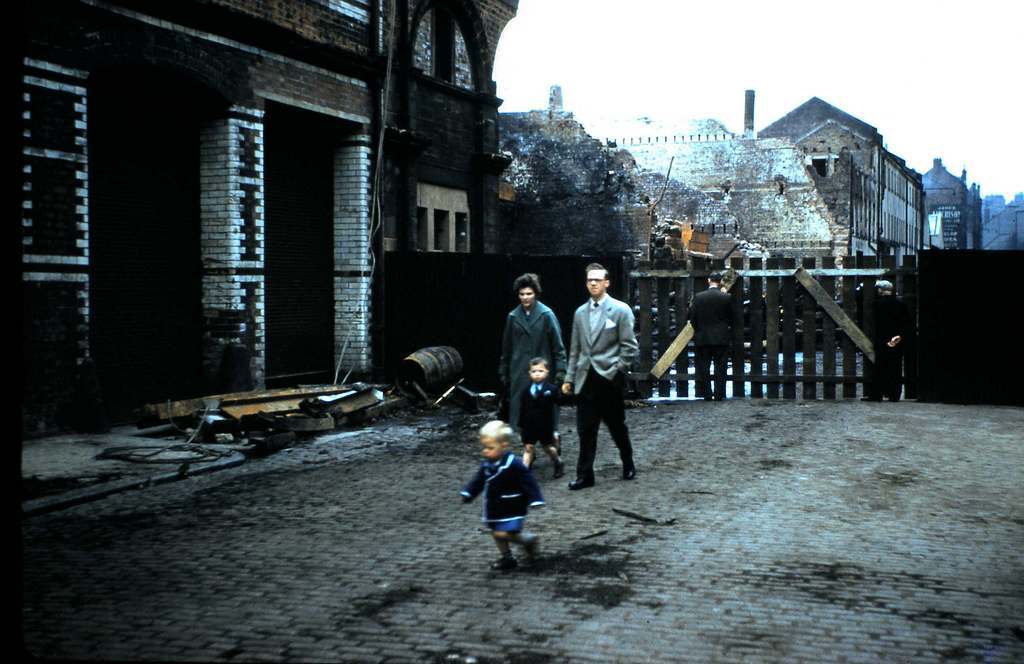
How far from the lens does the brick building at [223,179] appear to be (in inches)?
451

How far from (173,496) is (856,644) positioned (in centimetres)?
597

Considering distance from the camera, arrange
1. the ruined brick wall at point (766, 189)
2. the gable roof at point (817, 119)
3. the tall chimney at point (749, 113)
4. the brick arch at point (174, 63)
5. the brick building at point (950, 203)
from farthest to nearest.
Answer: the brick building at point (950, 203) → the tall chimney at point (749, 113) → the gable roof at point (817, 119) → the ruined brick wall at point (766, 189) → the brick arch at point (174, 63)

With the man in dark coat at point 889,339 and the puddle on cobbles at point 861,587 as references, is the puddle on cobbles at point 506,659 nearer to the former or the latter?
the puddle on cobbles at point 861,587

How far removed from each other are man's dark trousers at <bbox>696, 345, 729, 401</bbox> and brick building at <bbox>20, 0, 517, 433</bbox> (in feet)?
18.1

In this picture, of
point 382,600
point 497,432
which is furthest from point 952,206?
point 382,600

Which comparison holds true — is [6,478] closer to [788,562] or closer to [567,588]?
[567,588]

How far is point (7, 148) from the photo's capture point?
11.2ft

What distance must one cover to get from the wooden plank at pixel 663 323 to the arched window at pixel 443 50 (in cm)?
636

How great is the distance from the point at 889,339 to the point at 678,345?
9.75 feet

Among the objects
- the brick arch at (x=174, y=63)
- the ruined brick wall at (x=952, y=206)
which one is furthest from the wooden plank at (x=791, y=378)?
the ruined brick wall at (x=952, y=206)

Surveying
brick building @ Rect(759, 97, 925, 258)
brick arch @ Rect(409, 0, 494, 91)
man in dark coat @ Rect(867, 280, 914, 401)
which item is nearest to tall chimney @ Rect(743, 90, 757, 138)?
brick building @ Rect(759, 97, 925, 258)

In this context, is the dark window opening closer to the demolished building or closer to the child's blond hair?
the demolished building

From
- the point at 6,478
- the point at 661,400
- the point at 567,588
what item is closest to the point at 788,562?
the point at 567,588

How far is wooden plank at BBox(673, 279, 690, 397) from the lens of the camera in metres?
15.8
